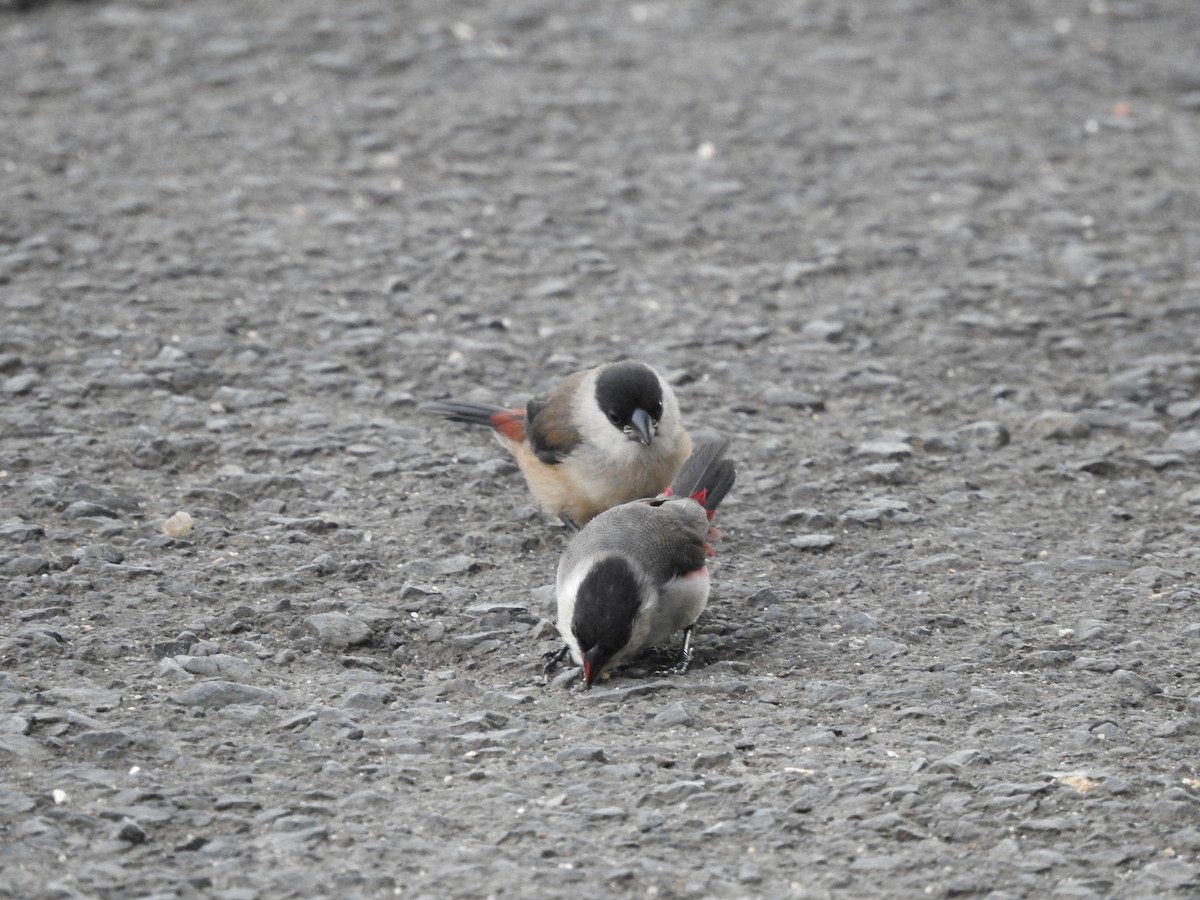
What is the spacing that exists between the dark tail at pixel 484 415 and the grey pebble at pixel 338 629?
5.03 feet

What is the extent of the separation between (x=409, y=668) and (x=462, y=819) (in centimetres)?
109

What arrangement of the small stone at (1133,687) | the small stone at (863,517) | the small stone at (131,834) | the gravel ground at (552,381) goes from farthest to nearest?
the small stone at (863,517) < the small stone at (1133,687) < the gravel ground at (552,381) < the small stone at (131,834)

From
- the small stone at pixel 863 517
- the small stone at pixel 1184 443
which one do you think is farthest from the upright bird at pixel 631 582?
the small stone at pixel 1184 443

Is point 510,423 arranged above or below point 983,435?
above

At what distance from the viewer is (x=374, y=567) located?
6.09 metres

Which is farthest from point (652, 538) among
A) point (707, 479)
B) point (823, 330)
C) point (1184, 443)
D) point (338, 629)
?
point (823, 330)

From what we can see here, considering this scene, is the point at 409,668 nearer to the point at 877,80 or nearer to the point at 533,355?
the point at 533,355

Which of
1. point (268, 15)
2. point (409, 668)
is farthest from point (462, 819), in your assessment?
point (268, 15)

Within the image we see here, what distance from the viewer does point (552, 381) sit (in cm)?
782

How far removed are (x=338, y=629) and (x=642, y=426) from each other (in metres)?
1.53

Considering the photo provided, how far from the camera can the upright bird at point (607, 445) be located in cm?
645

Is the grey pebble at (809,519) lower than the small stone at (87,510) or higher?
lower

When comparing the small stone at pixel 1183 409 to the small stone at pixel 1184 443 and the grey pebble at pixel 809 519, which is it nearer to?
the small stone at pixel 1184 443

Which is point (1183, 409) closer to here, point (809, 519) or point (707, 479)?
point (809, 519)
